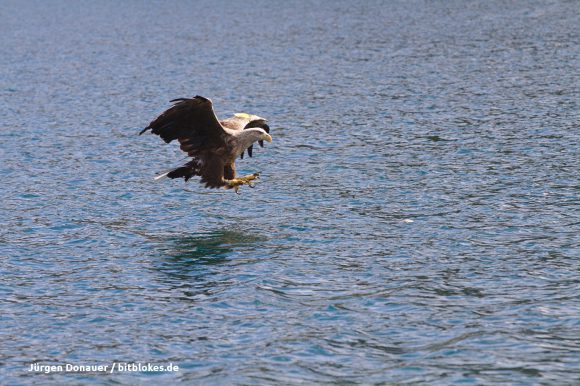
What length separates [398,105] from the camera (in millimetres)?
31094

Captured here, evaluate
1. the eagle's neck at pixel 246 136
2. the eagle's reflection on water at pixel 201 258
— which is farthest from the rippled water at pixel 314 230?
the eagle's neck at pixel 246 136

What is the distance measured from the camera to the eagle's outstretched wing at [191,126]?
55.8 feet

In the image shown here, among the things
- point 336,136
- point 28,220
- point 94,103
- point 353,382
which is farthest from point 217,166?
point 94,103

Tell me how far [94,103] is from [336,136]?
1108 centimetres

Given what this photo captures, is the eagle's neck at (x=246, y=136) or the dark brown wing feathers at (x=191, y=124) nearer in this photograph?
the dark brown wing feathers at (x=191, y=124)

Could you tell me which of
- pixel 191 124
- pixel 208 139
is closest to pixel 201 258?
pixel 208 139

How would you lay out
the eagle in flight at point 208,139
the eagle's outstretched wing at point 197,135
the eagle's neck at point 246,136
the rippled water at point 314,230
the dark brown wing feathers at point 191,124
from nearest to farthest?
the rippled water at point 314,230 < the dark brown wing feathers at point 191,124 < the eagle's outstretched wing at point 197,135 < the eagle in flight at point 208,139 < the eagle's neck at point 246,136

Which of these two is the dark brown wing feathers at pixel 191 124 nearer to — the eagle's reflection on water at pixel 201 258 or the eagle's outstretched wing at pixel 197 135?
the eagle's outstretched wing at pixel 197 135

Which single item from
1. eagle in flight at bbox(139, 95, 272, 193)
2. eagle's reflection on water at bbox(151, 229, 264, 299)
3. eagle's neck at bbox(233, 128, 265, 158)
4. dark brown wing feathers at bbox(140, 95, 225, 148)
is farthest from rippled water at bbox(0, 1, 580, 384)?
dark brown wing feathers at bbox(140, 95, 225, 148)

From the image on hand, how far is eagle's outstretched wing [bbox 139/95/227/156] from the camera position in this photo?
1702 centimetres

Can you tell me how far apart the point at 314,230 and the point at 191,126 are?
2802 millimetres

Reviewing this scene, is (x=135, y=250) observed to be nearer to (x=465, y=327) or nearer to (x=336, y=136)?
(x=465, y=327)

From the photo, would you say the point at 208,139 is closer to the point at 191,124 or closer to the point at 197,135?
the point at 197,135

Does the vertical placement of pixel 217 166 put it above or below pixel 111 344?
above
